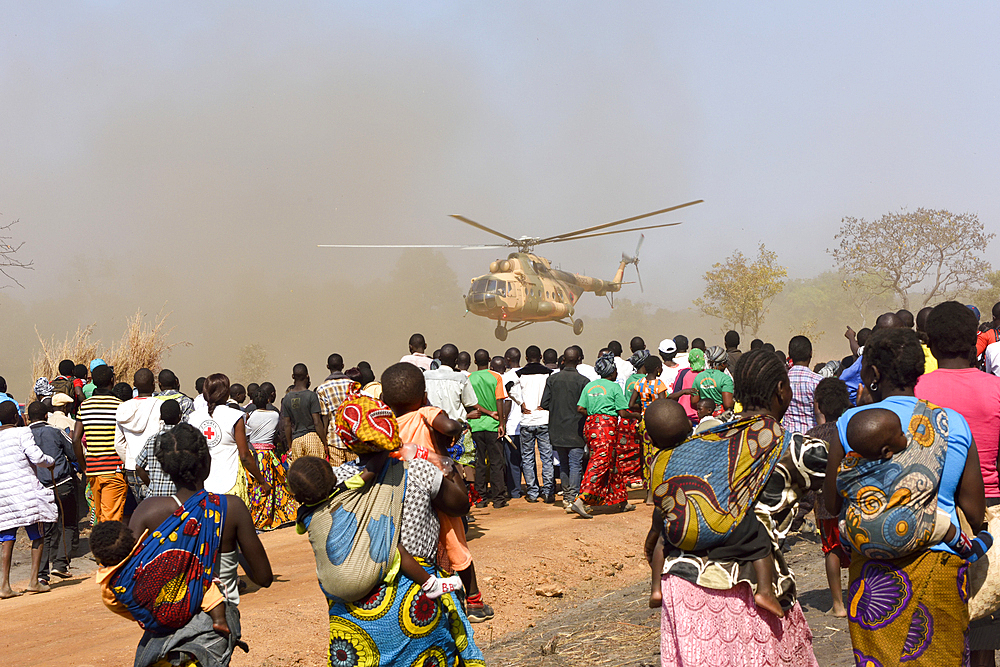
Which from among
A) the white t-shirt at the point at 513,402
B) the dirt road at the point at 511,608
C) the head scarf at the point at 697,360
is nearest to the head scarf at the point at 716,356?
the head scarf at the point at 697,360

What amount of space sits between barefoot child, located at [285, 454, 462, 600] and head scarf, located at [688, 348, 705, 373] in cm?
597

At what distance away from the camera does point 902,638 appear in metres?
2.95

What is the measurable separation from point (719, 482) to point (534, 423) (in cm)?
762

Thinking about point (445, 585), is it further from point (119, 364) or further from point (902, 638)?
point (119, 364)

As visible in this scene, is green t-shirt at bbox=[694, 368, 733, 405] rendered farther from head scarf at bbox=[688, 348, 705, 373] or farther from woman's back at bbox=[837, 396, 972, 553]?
woman's back at bbox=[837, 396, 972, 553]

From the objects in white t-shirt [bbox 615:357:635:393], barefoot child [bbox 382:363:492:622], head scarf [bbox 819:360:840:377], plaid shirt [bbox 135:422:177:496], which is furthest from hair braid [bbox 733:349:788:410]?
white t-shirt [bbox 615:357:635:393]

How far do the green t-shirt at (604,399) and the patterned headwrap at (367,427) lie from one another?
253 inches

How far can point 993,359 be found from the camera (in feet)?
21.7

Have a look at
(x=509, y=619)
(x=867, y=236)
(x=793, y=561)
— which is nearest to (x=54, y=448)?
(x=509, y=619)

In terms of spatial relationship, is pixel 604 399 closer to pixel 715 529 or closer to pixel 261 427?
pixel 261 427

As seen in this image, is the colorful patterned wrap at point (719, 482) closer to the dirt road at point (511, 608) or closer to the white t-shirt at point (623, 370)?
the dirt road at point (511, 608)

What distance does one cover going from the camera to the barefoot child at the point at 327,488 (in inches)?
117

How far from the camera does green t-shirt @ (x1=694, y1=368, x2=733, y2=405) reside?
26.9ft

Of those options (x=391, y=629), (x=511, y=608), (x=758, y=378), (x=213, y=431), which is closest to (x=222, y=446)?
(x=213, y=431)
